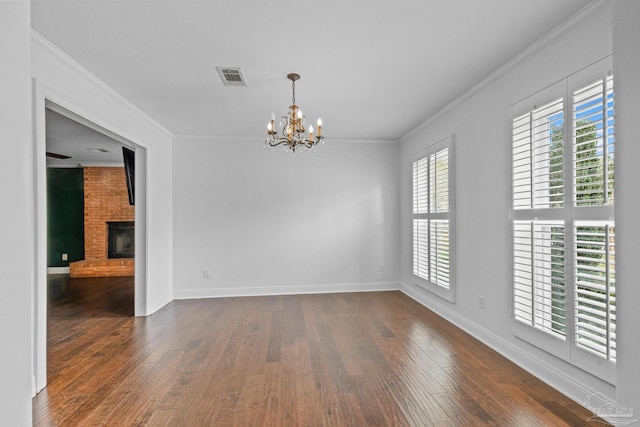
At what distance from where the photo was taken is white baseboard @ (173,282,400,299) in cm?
558

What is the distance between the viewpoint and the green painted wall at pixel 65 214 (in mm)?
7668

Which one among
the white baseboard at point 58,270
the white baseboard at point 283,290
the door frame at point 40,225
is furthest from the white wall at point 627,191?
the white baseboard at point 58,270

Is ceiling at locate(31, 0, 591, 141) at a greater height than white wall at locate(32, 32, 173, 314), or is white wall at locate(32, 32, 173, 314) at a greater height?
ceiling at locate(31, 0, 591, 141)

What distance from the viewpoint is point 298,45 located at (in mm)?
2777

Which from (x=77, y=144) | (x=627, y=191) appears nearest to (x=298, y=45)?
(x=627, y=191)

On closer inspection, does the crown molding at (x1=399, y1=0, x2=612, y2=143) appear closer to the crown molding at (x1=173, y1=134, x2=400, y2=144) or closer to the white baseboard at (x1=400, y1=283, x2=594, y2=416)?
the crown molding at (x1=173, y1=134, x2=400, y2=144)

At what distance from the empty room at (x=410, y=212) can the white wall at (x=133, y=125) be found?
3 centimetres

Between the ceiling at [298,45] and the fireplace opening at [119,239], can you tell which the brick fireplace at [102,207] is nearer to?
the fireplace opening at [119,239]

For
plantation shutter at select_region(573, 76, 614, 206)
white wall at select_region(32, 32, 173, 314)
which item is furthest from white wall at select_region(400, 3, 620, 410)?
white wall at select_region(32, 32, 173, 314)

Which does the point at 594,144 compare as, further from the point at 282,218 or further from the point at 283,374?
the point at 282,218

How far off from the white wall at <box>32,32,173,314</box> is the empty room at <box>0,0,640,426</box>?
0.03m

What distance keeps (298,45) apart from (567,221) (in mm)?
2357

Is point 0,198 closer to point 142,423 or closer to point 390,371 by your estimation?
point 142,423

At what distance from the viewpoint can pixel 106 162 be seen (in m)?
7.70
